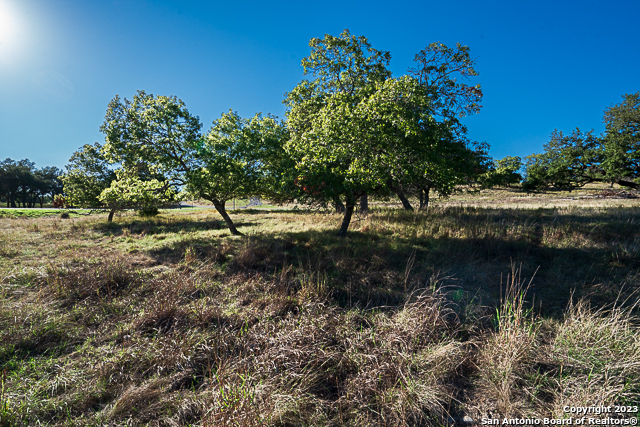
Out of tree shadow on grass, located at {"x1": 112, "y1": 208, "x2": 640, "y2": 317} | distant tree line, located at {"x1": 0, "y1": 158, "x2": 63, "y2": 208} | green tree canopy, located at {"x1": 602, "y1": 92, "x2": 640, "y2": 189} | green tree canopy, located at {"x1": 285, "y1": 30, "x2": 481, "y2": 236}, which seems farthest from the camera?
distant tree line, located at {"x1": 0, "y1": 158, "x2": 63, "y2": 208}

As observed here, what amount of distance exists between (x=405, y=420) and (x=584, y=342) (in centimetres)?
321

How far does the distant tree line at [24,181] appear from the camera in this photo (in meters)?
63.0

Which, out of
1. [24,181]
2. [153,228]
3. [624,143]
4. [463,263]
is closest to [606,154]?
[624,143]

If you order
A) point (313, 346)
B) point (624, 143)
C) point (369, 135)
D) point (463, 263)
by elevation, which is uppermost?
point (624, 143)

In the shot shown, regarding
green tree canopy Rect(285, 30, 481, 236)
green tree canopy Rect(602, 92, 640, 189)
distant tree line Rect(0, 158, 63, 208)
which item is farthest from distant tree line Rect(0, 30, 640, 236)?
distant tree line Rect(0, 158, 63, 208)

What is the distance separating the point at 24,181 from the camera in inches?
2584

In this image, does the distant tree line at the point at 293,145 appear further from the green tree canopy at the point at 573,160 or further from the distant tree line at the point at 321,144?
the green tree canopy at the point at 573,160

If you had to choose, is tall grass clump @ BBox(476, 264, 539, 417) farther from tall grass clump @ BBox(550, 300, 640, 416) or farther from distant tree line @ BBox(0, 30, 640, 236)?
distant tree line @ BBox(0, 30, 640, 236)

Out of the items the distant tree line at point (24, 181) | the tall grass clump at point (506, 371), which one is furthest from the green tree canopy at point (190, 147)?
the distant tree line at point (24, 181)

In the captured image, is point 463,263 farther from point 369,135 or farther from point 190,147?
point 190,147

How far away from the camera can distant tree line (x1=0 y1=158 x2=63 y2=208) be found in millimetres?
62969

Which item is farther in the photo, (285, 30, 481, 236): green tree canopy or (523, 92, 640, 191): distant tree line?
(523, 92, 640, 191): distant tree line

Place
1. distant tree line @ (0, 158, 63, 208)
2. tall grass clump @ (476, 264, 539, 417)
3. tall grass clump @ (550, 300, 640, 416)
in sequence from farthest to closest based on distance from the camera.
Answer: distant tree line @ (0, 158, 63, 208)
tall grass clump @ (476, 264, 539, 417)
tall grass clump @ (550, 300, 640, 416)

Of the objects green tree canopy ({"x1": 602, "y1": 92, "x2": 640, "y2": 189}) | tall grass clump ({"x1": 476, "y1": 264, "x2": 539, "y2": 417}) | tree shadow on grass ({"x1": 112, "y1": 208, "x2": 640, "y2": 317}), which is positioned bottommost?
tall grass clump ({"x1": 476, "y1": 264, "x2": 539, "y2": 417})
